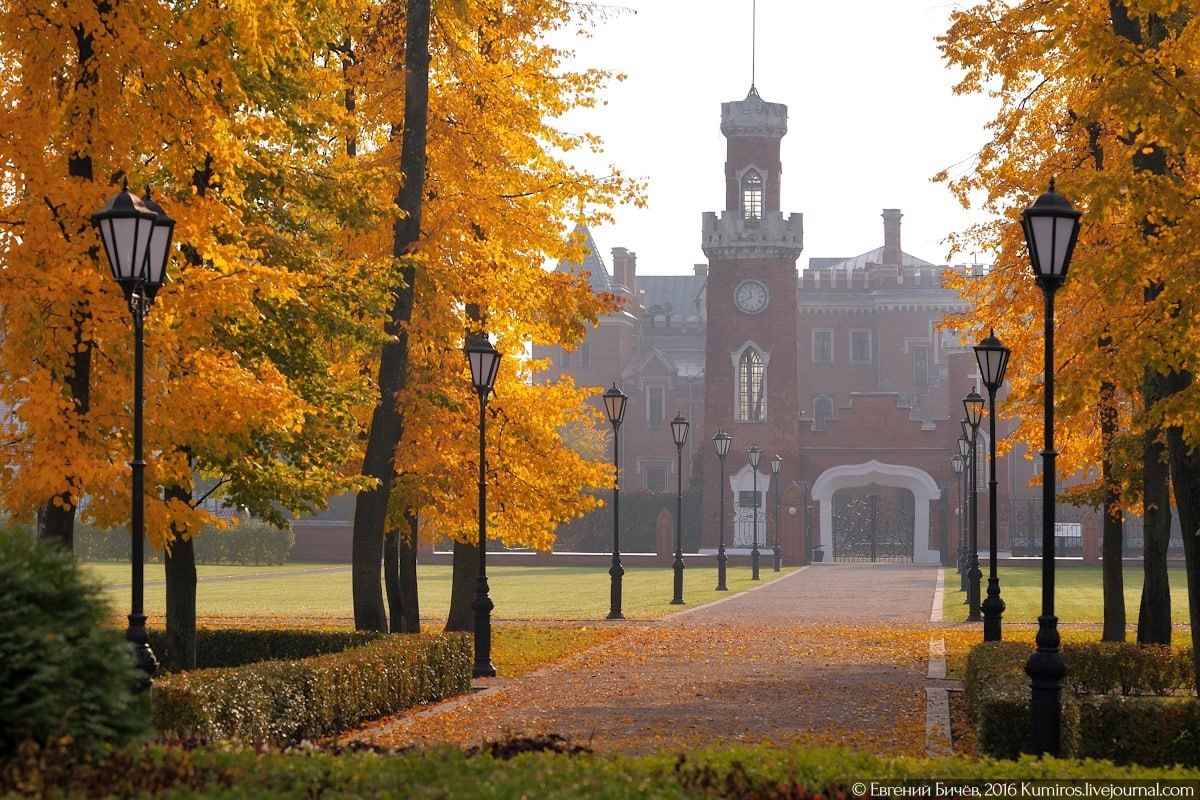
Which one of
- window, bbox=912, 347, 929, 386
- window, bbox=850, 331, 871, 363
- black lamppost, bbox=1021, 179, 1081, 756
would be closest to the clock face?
window, bbox=850, 331, 871, 363

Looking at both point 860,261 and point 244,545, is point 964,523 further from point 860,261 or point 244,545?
point 860,261

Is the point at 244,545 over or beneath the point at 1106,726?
beneath

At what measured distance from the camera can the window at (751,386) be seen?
67000 mm

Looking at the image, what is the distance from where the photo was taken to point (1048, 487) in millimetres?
9992

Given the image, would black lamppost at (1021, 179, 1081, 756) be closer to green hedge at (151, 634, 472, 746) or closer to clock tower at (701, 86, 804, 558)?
green hedge at (151, 634, 472, 746)

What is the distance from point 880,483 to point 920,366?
2223 cm

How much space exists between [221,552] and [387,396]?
150 ft

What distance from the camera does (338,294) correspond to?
47.6ft

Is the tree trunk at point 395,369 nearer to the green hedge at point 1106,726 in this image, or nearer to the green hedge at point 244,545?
the green hedge at point 1106,726

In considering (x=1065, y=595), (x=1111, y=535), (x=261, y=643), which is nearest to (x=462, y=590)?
(x=261, y=643)

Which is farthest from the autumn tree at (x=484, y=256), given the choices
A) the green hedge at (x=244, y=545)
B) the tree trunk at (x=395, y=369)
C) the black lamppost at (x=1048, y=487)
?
the green hedge at (x=244, y=545)

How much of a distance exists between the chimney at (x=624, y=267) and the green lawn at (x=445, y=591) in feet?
123

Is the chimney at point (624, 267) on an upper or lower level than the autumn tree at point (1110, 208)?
upper

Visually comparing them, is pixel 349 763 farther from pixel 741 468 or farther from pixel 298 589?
pixel 741 468
